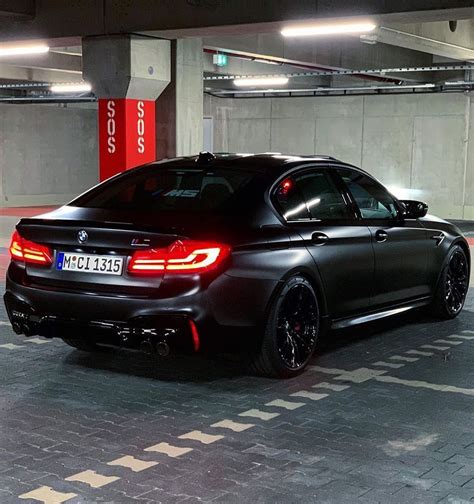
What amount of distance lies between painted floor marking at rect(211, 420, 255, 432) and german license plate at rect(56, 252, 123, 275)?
1.12 metres

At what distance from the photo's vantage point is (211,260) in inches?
210

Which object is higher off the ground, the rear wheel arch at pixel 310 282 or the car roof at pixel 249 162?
the car roof at pixel 249 162

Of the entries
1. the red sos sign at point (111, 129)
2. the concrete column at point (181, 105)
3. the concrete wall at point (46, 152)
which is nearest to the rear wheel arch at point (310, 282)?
the red sos sign at point (111, 129)

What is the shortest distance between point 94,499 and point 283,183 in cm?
288

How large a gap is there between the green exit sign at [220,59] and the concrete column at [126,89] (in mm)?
7747

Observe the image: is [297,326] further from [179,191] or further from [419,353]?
[419,353]

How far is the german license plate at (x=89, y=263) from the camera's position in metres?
5.40

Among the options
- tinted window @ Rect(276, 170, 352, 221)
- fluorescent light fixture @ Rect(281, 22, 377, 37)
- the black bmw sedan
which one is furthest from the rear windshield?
fluorescent light fixture @ Rect(281, 22, 377, 37)

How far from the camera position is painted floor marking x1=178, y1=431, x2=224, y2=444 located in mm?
4645

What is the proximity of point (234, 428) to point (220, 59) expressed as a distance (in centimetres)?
1488

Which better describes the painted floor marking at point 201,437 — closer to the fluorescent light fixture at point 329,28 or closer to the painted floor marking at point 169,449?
the painted floor marking at point 169,449

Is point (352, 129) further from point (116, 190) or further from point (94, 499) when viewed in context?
point (94, 499)

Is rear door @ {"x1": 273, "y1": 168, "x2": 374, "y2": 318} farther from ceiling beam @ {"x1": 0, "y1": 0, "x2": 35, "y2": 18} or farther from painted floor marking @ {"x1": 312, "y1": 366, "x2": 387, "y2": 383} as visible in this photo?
ceiling beam @ {"x1": 0, "y1": 0, "x2": 35, "y2": 18}

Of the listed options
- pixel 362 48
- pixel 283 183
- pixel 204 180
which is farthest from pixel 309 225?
pixel 362 48
